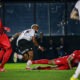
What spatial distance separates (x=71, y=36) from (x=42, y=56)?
1965mm

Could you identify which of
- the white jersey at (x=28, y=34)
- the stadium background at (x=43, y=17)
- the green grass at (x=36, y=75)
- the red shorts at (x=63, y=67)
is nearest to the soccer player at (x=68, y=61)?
the red shorts at (x=63, y=67)

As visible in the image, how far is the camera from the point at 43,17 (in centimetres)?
1900

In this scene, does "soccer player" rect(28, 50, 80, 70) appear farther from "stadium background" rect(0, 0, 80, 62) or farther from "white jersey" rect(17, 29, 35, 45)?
"stadium background" rect(0, 0, 80, 62)

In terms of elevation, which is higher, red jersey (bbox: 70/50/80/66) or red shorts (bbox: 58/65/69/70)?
red jersey (bbox: 70/50/80/66)

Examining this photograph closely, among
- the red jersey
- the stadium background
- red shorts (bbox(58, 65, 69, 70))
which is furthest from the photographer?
the stadium background

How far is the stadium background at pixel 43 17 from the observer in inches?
741

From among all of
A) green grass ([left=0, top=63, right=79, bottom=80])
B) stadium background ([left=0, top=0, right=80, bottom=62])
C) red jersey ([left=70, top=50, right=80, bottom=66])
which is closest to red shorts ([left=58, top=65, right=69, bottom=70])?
red jersey ([left=70, top=50, right=80, bottom=66])

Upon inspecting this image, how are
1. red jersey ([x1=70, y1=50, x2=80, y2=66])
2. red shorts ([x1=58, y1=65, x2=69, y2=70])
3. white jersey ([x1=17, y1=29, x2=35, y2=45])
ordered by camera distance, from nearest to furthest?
red jersey ([x1=70, y1=50, x2=80, y2=66]) → red shorts ([x1=58, y1=65, x2=69, y2=70]) → white jersey ([x1=17, y1=29, x2=35, y2=45])

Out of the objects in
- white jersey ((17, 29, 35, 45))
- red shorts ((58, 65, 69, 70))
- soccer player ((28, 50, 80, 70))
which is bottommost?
red shorts ((58, 65, 69, 70))

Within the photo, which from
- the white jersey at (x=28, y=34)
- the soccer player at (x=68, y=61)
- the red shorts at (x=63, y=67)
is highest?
the white jersey at (x=28, y=34)

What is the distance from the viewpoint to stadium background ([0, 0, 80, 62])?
61.7 ft

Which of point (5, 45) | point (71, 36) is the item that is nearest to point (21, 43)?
point (5, 45)

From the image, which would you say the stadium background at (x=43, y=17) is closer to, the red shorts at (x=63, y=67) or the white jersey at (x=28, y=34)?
the white jersey at (x=28, y=34)

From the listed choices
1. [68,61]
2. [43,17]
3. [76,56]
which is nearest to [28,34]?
[68,61]
